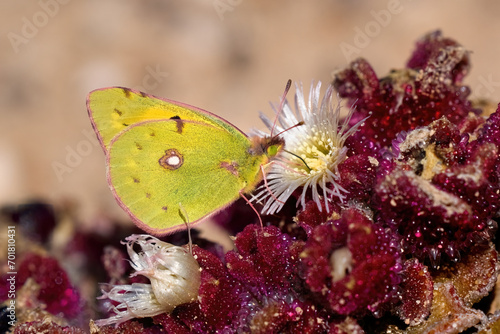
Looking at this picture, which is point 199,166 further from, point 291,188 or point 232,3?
point 232,3

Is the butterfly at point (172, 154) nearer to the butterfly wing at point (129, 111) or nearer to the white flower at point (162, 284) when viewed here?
the butterfly wing at point (129, 111)

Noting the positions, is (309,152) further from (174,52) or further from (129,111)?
(174,52)

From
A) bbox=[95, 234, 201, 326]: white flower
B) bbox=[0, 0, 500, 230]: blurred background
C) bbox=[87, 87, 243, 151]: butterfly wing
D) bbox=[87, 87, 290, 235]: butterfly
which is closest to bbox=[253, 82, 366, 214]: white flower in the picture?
bbox=[87, 87, 290, 235]: butterfly

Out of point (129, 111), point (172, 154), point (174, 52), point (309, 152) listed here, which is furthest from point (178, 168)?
point (174, 52)

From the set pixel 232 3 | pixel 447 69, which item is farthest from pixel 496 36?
pixel 447 69

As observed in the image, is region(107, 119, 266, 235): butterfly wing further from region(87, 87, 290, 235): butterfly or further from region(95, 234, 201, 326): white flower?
region(95, 234, 201, 326): white flower

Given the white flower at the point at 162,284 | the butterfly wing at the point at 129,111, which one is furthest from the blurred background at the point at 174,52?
the white flower at the point at 162,284
